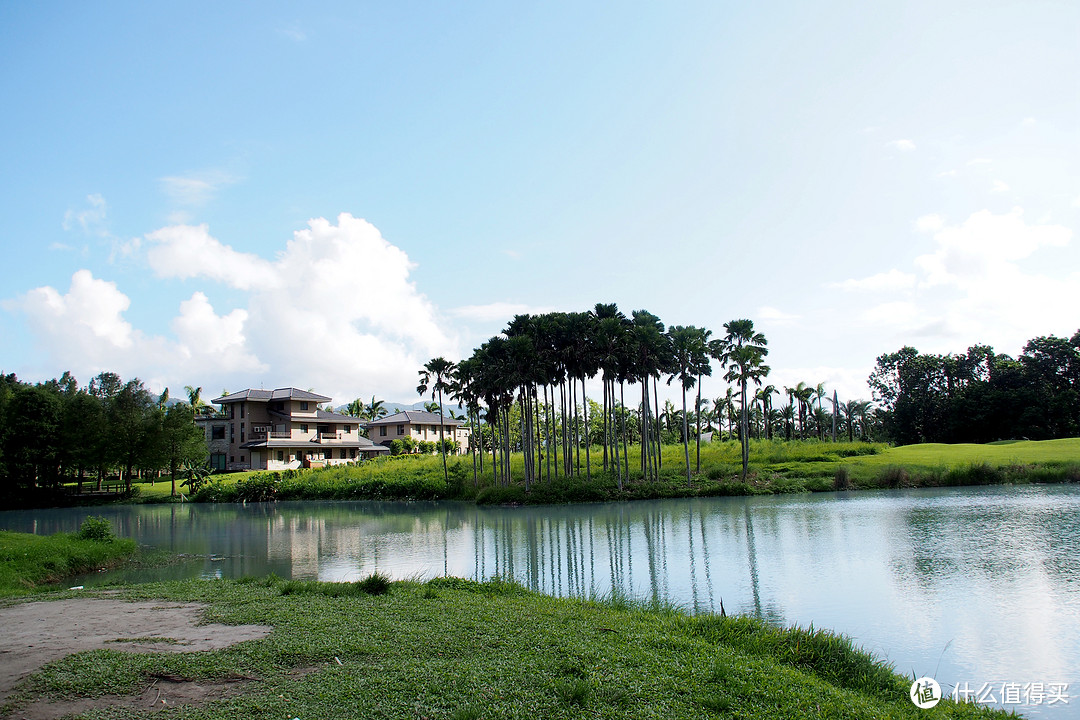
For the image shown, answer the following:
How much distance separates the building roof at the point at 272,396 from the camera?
82312mm

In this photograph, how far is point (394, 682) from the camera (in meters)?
7.99

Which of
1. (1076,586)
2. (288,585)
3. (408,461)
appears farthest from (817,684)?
(408,461)

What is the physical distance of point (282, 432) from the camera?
266 feet

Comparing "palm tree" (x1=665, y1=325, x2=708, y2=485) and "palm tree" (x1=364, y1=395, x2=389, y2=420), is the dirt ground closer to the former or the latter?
"palm tree" (x1=665, y1=325, x2=708, y2=485)

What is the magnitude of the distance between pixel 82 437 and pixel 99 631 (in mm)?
61761

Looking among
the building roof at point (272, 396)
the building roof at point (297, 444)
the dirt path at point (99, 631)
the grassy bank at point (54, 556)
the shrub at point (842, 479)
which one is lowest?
the shrub at point (842, 479)

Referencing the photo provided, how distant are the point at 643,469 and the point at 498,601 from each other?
41.8 metres

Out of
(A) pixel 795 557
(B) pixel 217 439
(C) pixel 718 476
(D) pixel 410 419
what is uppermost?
(D) pixel 410 419

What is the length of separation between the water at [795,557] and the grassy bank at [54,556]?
4.42 ft

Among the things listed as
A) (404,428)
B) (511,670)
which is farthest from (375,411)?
(511,670)

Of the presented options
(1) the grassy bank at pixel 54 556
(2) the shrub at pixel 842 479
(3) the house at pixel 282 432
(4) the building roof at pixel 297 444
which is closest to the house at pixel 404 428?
(4) the building roof at pixel 297 444

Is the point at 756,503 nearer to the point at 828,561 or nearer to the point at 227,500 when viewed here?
the point at 828,561

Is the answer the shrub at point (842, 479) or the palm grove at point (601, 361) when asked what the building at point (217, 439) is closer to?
the palm grove at point (601, 361)

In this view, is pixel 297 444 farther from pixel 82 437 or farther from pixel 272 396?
pixel 82 437
